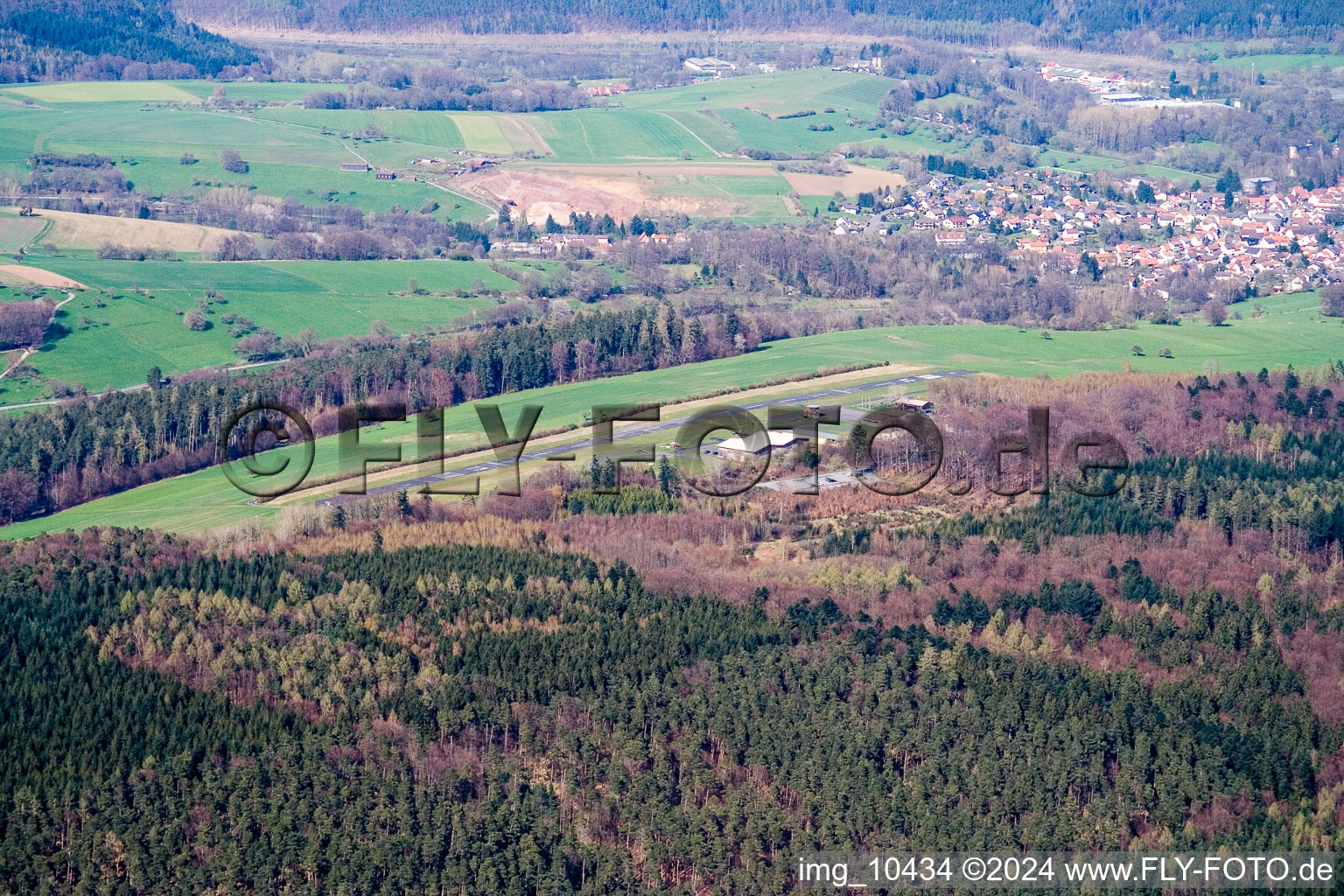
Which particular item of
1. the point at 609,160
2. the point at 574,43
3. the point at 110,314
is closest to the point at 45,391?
the point at 110,314

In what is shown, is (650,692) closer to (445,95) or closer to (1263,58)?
(445,95)

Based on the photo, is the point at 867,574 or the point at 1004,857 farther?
the point at 867,574

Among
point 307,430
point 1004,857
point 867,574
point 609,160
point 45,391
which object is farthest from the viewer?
point 609,160

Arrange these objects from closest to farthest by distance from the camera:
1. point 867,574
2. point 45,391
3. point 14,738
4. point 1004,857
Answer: point 1004,857 → point 14,738 → point 867,574 → point 45,391

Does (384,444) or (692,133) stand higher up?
(692,133)

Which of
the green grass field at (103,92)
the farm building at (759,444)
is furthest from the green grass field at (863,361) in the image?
the green grass field at (103,92)

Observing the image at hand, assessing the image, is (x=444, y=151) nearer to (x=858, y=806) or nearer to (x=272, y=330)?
(x=272, y=330)

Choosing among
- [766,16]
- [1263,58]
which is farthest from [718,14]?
[1263,58]
